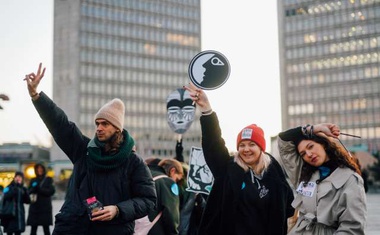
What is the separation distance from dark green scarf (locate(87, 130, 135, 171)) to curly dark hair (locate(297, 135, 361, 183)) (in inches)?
50.1

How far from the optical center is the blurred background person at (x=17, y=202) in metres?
10.5

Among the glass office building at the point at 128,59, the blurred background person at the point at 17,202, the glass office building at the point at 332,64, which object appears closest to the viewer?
the blurred background person at the point at 17,202

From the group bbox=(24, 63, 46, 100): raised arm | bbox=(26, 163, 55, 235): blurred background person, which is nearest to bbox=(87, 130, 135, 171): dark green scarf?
bbox=(24, 63, 46, 100): raised arm

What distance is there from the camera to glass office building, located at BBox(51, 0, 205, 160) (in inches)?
4124

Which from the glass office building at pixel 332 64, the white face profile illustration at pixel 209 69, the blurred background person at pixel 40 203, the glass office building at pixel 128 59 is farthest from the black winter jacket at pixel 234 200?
the glass office building at pixel 128 59

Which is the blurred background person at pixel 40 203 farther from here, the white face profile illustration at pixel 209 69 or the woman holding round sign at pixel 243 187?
the woman holding round sign at pixel 243 187

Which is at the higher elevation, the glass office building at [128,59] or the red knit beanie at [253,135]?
the glass office building at [128,59]

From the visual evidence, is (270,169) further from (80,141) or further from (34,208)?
(34,208)

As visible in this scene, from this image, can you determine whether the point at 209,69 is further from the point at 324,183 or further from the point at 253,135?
the point at 324,183

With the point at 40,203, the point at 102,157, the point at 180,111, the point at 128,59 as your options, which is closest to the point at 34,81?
the point at 102,157

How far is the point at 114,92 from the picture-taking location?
360 ft

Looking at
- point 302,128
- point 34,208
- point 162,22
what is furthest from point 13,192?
point 162,22

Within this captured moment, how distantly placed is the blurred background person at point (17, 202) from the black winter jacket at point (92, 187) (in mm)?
7346

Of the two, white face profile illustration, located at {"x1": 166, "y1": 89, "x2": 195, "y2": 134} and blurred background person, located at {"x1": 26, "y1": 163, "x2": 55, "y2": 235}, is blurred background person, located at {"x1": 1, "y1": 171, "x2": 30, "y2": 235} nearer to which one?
blurred background person, located at {"x1": 26, "y1": 163, "x2": 55, "y2": 235}
